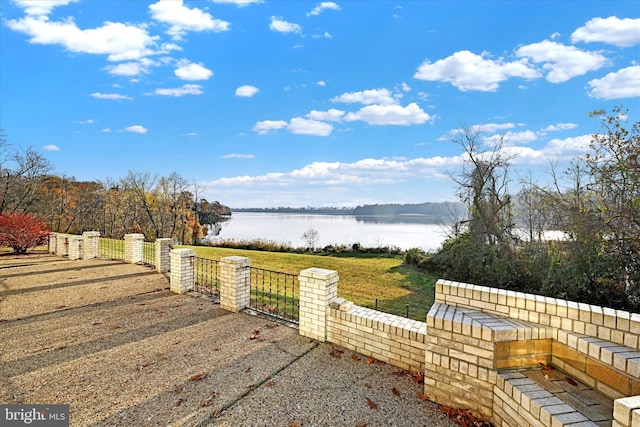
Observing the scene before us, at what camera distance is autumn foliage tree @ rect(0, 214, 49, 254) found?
14.7m

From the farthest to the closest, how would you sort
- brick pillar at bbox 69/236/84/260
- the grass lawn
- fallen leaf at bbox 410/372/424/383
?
brick pillar at bbox 69/236/84/260, the grass lawn, fallen leaf at bbox 410/372/424/383

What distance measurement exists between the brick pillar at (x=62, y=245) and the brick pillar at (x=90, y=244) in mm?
1843

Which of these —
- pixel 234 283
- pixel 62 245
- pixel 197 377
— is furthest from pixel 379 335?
pixel 62 245

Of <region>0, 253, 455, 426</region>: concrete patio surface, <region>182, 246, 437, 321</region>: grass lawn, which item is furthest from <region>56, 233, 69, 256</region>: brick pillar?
<region>182, 246, 437, 321</region>: grass lawn

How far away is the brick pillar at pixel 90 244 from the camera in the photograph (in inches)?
508

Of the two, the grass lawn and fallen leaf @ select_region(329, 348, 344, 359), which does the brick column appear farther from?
the grass lawn

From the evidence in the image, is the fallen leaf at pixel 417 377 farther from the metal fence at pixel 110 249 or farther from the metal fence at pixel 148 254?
the metal fence at pixel 110 249

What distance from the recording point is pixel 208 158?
25125mm

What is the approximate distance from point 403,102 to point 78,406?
13444 millimetres

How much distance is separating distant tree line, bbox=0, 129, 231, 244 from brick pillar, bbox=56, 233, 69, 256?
10.2 m

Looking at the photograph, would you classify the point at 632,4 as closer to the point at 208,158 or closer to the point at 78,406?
the point at 78,406

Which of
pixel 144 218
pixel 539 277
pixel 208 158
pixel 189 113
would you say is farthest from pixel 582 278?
pixel 144 218

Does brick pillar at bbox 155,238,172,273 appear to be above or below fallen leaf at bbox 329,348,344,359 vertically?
above

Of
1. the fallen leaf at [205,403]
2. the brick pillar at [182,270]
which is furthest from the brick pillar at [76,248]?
the fallen leaf at [205,403]
